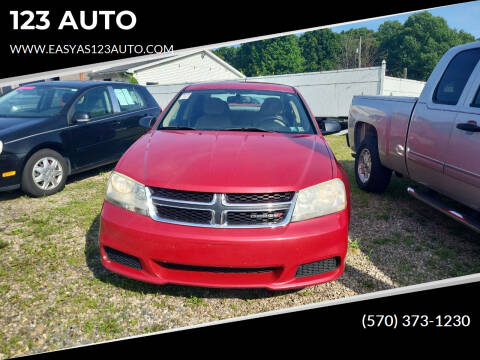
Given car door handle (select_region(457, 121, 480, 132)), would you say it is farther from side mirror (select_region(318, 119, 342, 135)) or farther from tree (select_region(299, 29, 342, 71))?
tree (select_region(299, 29, 342, 71))

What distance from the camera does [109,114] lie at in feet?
19.9

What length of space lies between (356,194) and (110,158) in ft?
13.5

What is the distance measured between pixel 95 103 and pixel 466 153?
5388mm

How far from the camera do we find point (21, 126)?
4781mm

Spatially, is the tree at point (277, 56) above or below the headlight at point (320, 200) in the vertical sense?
above

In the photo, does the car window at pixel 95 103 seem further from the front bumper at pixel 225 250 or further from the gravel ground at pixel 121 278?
the front bumper at pixel 225 250

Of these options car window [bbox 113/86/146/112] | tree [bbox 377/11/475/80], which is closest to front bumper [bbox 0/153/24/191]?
car window [bbox 113/86/146/112]

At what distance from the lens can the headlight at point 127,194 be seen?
2.36 metres

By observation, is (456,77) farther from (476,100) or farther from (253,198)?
(253,198)

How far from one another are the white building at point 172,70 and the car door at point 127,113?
18.6m

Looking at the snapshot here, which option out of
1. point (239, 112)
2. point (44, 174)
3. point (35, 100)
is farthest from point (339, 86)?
point (44, 174)

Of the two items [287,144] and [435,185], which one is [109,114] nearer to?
[287,144]

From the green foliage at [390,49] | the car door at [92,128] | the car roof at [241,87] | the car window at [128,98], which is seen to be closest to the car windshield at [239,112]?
the car roof at [241,87]

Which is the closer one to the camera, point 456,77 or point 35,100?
point 456,77
